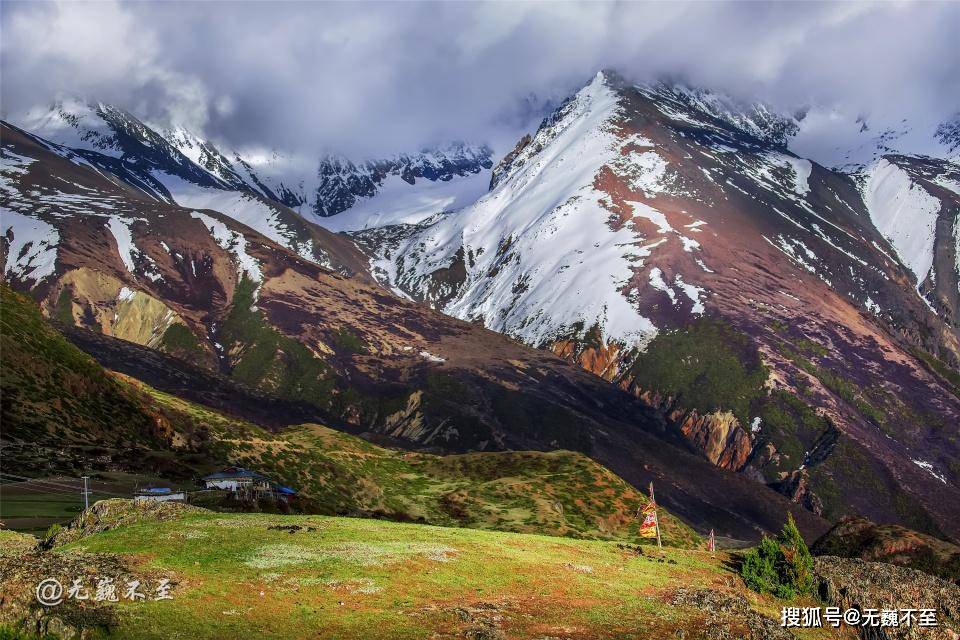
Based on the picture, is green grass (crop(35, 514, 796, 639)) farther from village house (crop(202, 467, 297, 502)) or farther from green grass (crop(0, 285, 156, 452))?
green grass (crop(0, 285, 156, 452))

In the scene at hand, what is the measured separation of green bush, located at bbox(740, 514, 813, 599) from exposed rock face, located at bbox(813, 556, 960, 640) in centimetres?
173

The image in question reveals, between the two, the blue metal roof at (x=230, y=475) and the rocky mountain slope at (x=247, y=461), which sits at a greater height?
the rocky mountain slope at (x=247, y=461)

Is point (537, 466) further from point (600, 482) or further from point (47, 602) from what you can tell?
point (47, 602)

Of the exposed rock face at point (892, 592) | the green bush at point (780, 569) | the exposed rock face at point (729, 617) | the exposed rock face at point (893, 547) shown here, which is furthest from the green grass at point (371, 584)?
the exposed rock face at point (893, 547)

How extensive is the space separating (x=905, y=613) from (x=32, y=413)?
279ft

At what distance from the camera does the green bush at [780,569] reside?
55844 millimetres

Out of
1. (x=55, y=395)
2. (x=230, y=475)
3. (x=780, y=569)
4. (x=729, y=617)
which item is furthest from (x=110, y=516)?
(x=55, y=395)

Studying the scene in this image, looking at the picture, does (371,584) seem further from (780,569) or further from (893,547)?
(893,547)

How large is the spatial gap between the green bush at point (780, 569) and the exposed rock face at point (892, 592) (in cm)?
173

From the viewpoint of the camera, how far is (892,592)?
56.9 m

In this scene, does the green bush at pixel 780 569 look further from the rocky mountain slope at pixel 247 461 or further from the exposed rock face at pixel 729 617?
the rocky mountain slope at pixel 247 461

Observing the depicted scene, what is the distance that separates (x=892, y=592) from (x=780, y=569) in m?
7.29

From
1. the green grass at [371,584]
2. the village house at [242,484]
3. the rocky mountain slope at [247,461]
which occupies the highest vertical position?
the rocky mountain slope at [247,461]

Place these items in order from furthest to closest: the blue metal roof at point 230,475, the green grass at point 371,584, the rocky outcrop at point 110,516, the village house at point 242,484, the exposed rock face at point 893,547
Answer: the blue metal roof at point 230,475 → the village house at point 242,484 → the exposed rock face at point 893,547 → the rocky outcrop at point 110,516 → the green grass at point 371,584
